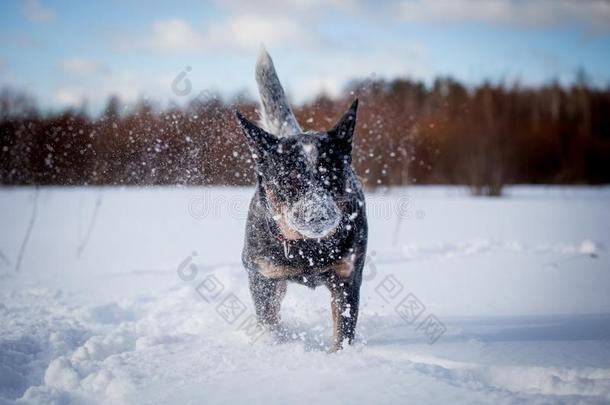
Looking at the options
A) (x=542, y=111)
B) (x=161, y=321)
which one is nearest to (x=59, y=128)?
(x=161, y=321)

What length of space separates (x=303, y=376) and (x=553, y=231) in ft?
30.1

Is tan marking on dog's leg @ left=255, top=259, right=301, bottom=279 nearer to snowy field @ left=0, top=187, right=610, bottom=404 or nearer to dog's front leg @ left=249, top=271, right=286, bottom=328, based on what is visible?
dog's front leg @ left=249, top=271, right=286, bottom=328

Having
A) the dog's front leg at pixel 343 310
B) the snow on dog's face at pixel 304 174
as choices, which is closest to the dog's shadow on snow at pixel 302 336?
the dog's front leg at pixel 343 310

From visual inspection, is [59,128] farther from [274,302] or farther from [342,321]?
[342,321]

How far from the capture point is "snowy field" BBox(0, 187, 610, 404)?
2.26 meters

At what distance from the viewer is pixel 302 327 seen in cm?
366

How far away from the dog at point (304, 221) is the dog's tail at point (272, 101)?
1127 millimetres

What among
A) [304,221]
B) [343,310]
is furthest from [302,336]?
[304,221]

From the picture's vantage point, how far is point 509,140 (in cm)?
2069

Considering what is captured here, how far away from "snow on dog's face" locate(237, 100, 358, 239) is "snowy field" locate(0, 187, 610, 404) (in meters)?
0.82

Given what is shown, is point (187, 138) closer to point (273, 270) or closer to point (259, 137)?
point (259, 137)

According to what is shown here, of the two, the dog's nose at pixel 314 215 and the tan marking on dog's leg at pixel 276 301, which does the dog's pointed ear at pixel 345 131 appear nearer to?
the dog's nose at pixel 314 215

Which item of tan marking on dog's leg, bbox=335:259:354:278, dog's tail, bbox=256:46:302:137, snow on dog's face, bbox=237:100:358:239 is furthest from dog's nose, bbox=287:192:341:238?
dog's tail, bbox=256:46:302:137

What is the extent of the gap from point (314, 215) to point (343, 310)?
83 cm
